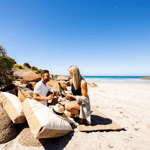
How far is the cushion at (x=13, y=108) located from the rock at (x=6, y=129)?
0.41ft

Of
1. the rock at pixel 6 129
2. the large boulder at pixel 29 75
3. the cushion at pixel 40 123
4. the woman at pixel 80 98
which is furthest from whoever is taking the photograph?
the large boulder at pixel 29 75

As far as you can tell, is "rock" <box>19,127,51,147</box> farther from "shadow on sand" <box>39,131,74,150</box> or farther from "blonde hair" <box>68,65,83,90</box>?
"blonde hair" <box>68,65,83,90</box>

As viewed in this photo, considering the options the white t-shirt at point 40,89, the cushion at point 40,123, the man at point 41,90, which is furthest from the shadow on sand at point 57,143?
the white t-shirt at point 40,89

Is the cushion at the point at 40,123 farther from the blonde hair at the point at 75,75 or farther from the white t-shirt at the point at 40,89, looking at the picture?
the blonde hair at the point at 75,75

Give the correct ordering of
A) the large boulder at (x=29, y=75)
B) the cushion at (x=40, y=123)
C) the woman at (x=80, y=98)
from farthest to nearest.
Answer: the large boulder at (x=29, y=75) < the woman at (x=80, y=98) < the cushion at (x=40, y=123)

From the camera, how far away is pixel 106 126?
290 cm

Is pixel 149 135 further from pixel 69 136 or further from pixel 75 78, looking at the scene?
pixel 75 78

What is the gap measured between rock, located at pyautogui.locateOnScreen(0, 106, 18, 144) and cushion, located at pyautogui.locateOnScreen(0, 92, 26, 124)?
0.41 feet

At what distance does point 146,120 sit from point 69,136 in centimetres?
310

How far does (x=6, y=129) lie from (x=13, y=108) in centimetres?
49

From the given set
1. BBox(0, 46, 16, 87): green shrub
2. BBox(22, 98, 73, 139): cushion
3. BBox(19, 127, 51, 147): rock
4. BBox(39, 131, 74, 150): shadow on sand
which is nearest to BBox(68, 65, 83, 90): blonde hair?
BBox(22, 98, 73, 139): cushion

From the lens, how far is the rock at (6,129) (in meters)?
2.15

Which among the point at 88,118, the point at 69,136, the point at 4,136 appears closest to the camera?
the point at 4,136

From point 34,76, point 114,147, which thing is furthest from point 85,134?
point 34,76
